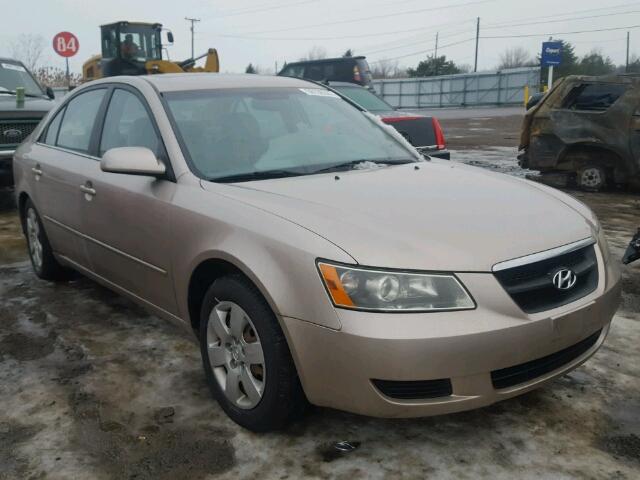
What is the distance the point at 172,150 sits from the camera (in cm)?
326

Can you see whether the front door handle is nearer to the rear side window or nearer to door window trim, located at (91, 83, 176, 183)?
door window trim, located at (91, 83, 176, 183)

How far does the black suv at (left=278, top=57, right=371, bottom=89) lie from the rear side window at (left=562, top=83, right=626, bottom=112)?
29.5 feet

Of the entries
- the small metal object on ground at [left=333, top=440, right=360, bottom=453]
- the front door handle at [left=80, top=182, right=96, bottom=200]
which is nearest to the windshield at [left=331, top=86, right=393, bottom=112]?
the front door handle at [left=80, top=182, right=96, bottom=200]

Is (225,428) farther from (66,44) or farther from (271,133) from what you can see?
(66,44)

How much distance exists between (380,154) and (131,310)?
200 centimetres

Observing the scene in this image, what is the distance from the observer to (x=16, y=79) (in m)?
9.45

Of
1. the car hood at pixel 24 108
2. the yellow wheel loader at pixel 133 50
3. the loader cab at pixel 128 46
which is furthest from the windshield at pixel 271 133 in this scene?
the loader cab at pixel 128 46

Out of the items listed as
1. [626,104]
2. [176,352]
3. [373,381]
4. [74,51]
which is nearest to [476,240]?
[373,381]

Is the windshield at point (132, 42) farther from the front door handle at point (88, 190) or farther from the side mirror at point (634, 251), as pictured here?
the side mirror at point (634, 251)

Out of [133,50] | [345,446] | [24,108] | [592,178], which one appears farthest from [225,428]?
[133,50]

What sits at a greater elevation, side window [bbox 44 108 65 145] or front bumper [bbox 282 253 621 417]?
side window [bbox 44 108 65 145]

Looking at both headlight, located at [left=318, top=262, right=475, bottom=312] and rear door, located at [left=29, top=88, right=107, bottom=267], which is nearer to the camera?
headlight, located at [left=318, top=262, right=475, bottom=312]

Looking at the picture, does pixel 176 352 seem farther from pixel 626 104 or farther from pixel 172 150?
pixel 626 104

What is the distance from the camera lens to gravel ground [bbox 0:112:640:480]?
2.54 m
